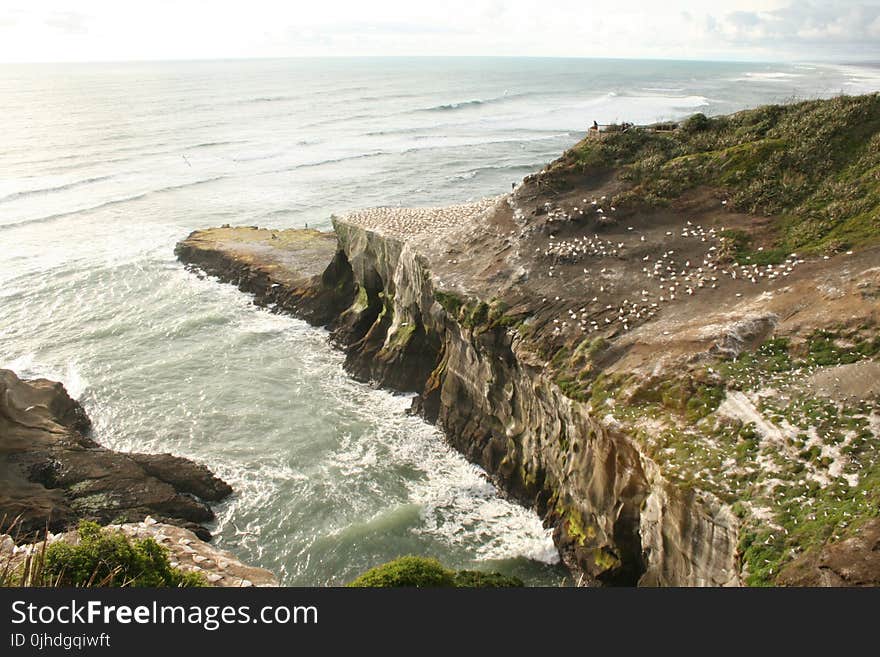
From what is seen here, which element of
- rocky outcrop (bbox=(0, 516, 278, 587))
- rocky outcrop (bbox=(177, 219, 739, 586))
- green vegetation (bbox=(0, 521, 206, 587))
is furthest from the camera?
rocky outcrop (bbox=(0, 516, 278, 587))

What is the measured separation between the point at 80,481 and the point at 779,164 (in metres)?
30.8

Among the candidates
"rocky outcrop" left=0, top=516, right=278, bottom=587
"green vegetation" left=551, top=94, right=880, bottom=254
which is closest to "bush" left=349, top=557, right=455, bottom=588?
"rocky outcrop" left=0, top=516, right=278, bottom=587

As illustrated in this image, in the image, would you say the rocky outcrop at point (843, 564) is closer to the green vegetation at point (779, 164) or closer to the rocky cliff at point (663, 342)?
the rocky cliff at point (663, 342)

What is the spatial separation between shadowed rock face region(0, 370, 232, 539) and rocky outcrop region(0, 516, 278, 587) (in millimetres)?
2663

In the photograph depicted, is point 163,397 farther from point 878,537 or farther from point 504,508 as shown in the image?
point 878,537

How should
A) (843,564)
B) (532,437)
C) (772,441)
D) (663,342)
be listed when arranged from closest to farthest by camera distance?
(843,564)
(772,441)
(663,342)
(532,437)

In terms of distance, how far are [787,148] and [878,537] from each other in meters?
20.9

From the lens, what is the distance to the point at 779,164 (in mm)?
27500

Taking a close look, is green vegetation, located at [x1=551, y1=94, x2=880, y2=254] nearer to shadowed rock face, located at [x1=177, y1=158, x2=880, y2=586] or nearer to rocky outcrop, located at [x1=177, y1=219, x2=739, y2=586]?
shadowed rock face, located at [x1=177, y1=158, x2=880, y2=586]

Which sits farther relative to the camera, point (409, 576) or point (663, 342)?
point (663, 342)

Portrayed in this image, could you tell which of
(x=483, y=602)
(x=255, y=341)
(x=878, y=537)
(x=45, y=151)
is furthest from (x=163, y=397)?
(x=45, y=151)

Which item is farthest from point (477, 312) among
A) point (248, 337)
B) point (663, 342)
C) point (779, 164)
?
point (248, 337)

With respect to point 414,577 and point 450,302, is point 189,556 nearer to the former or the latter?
point 414,577

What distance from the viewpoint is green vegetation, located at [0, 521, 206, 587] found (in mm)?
13302
